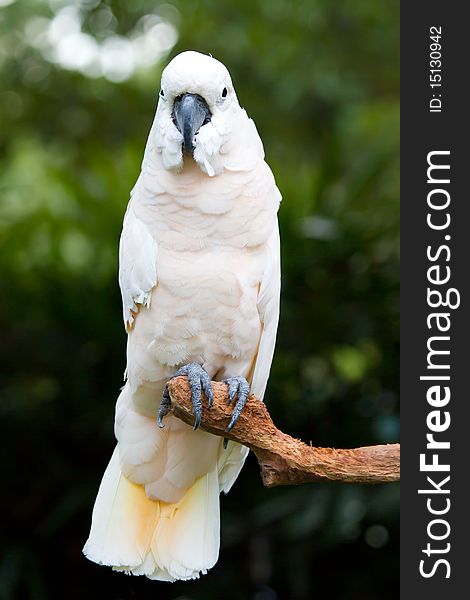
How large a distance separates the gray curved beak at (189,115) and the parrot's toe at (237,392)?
48 centimetres

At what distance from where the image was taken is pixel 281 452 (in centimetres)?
162

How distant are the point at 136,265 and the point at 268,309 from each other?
295 mm

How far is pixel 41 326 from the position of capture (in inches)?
107

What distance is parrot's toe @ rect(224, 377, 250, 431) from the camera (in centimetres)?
160

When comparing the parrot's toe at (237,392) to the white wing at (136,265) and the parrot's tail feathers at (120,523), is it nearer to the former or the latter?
the white wing at (136,265)

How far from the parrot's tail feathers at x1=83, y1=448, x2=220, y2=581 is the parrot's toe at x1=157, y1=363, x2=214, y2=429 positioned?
245mm

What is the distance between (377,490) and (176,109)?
1552 millimetres

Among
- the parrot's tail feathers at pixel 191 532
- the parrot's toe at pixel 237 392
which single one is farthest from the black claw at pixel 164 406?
the parrot's tail feathers at pixel 191 532

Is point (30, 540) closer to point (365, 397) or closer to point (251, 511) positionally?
point (251, 511)

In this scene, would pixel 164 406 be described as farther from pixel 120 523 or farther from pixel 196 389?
pixel 120 523

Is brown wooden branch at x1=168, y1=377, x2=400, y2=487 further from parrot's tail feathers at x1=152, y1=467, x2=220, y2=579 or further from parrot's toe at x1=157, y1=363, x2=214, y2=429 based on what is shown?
parrot's tail feathers at x1=152, y1=467, x2=220, y2=579

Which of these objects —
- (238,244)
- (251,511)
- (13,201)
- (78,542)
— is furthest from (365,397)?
(13,201)

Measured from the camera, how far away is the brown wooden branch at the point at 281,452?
161 cm

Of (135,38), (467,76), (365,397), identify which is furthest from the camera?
(135,38)
